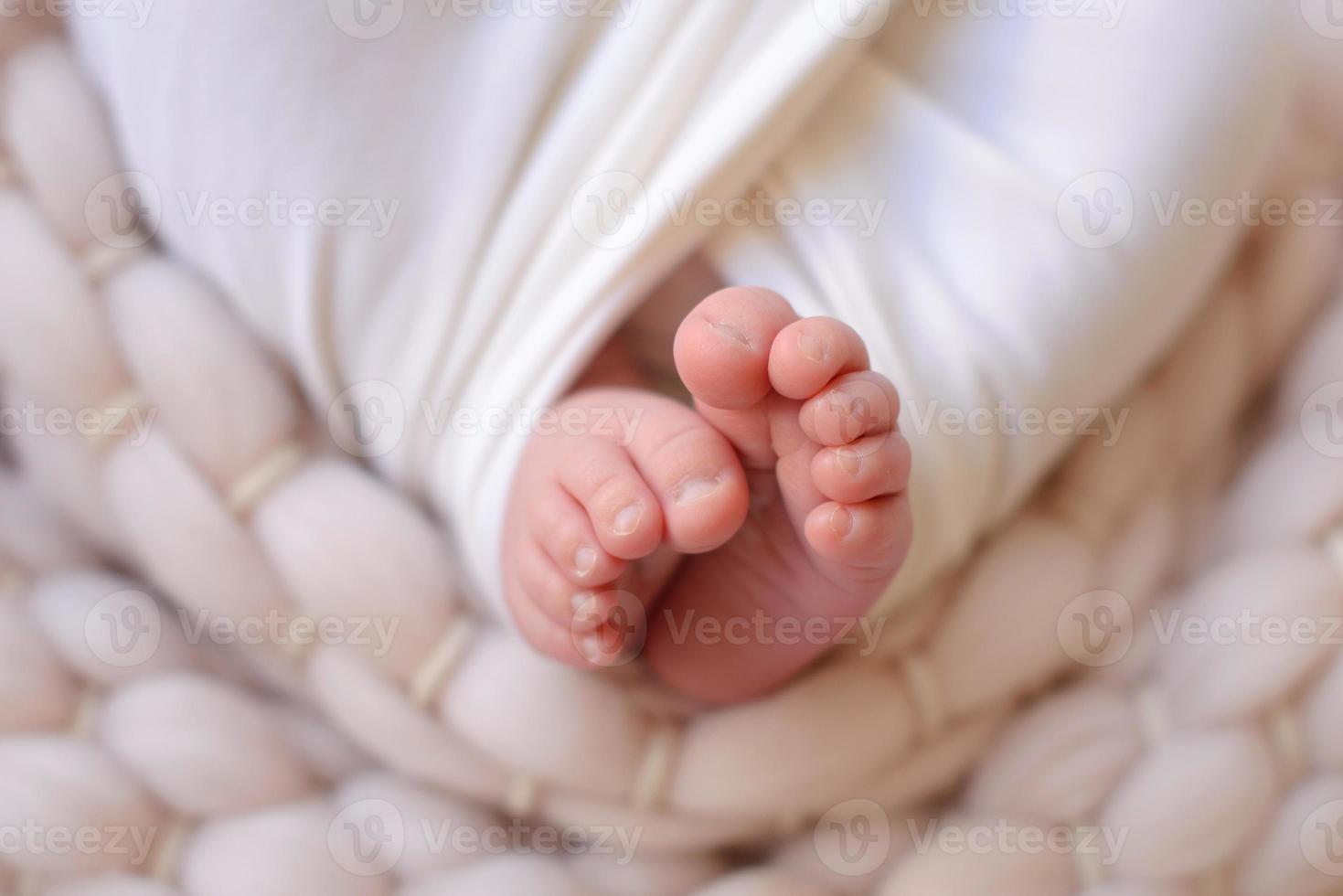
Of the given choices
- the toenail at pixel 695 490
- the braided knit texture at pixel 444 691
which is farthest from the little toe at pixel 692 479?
the braided knit texture at pixel 444 691

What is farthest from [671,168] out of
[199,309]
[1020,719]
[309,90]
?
[1020,719]

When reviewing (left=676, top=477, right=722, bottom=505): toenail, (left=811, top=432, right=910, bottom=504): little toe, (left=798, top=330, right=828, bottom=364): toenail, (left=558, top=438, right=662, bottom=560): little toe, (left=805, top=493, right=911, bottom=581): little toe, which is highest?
(left=798, top=330, right=828, bottom=364): toenail

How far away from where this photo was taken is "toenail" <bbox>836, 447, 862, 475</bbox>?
23.3 inches

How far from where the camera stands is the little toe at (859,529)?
611 mm

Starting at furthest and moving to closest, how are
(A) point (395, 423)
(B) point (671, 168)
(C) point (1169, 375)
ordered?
(C) point (1169, 375) < (A) point (395, 423) < (B) point (671, 168)

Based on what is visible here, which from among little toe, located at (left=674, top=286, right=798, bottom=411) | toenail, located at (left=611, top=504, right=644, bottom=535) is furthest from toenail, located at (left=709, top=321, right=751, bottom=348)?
toenail, located at (left=611, top=504, right=644, bottom=535)

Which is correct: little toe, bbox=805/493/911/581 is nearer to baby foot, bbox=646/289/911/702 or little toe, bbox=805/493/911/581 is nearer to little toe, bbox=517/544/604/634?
baby foot, bbox=646/289/911/702

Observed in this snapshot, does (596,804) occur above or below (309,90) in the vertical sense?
below

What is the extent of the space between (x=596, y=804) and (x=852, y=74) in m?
0.54

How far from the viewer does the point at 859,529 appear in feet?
2.01

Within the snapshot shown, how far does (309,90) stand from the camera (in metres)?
0.77

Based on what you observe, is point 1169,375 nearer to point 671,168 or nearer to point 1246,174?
point 1246,174

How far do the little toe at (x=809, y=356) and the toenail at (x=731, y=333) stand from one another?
0.05 feet

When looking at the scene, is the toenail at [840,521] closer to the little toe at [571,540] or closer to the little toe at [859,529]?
the little toe at [859,529]
